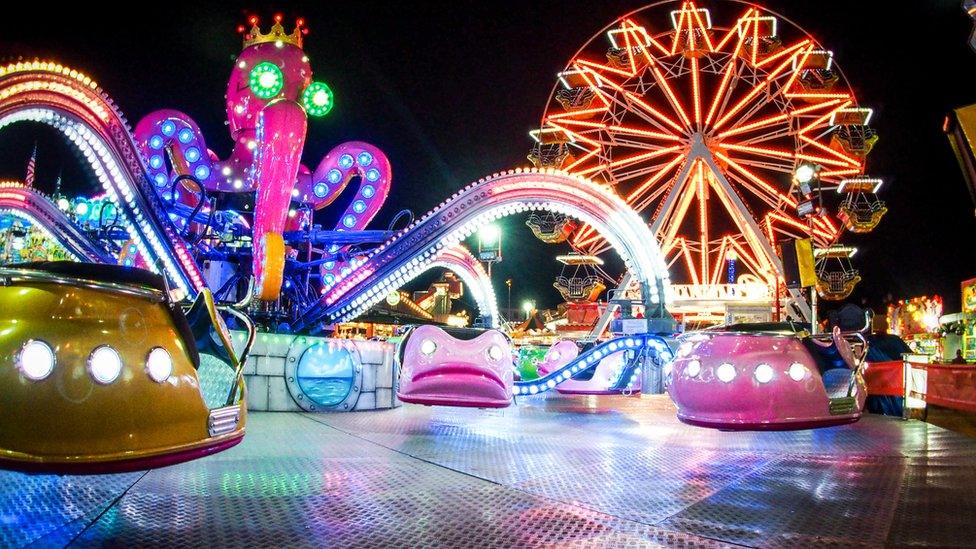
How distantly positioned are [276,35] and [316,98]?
172 cm

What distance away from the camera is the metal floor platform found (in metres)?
2.77

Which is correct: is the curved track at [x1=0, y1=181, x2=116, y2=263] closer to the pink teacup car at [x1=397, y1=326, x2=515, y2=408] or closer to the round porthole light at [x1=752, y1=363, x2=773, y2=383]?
the pink teacup car at [x1=397, y1=326, x2=515, y2=408]

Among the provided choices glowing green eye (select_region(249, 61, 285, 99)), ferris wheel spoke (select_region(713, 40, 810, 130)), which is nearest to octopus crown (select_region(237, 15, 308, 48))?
glowing green eye (select_region(249, 61, 285, 99))

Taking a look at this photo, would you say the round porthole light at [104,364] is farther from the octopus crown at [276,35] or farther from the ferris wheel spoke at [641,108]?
the ferris wheel spoke at [641,108]

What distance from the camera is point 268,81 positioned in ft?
39.2

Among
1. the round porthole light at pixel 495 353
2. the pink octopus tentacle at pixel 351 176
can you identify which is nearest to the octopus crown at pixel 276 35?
the pink octopus tentacle at pixel 351 176

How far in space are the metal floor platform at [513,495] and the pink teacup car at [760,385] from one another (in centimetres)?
32

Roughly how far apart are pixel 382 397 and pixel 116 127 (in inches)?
240

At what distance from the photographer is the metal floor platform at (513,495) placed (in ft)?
9.09

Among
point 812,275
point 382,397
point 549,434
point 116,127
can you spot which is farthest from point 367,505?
point 116,127

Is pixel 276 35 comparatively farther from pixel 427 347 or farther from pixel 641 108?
pixel 641 108

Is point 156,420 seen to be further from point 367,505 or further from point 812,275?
point 812,275

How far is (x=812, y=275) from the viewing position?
9031mm

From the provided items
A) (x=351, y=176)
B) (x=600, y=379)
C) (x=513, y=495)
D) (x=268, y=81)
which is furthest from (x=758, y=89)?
(x=513, y=495)
